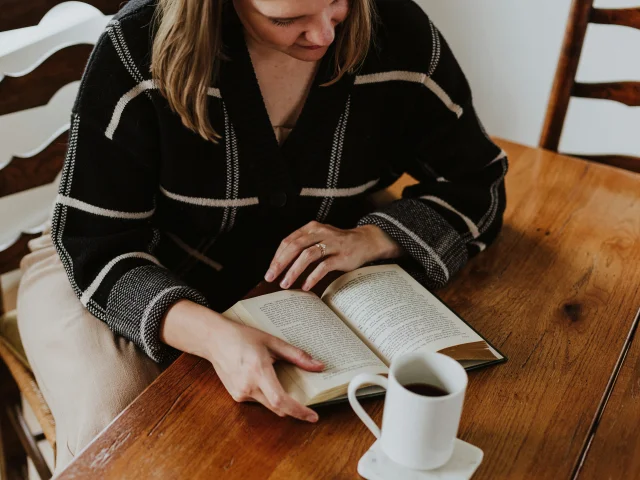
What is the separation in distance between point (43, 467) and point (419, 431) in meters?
1.01

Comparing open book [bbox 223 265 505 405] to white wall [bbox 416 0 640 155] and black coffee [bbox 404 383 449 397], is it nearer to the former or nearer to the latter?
black coffee [bbox 404 383 449 397]

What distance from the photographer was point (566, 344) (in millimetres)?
960

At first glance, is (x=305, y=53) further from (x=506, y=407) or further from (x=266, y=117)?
(x=506, y=407)

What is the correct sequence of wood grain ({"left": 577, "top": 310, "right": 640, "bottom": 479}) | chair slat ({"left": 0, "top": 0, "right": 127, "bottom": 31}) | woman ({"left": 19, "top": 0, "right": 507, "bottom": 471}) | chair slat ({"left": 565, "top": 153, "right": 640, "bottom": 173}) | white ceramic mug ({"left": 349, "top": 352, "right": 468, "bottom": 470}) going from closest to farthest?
white ceramic mug ({"left": 349, "top": 352, "right": 468, "bottom": 470}) → wood grain ({"left": 577, "top": 310, "right": 640, "bottom": 479}) → woman ({"left": 19, "top": 0, "right": 507, "bottom": 471}) → chair slat ({"left": 0, "top": 0, "right": 127, "bottom": 31}) → chair slat ({"left": 565, "top": 153, "right": 640, "bottom": 173})

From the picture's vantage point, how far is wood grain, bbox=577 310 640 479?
2.55ft

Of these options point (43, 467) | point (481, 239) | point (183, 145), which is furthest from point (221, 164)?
point (43, 467)

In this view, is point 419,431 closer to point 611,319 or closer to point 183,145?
point 611,319

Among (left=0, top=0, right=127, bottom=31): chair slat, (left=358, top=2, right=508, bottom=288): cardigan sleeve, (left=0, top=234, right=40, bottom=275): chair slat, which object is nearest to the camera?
(left=358, top=2, right=508, bottom=288): cardigan sleeve

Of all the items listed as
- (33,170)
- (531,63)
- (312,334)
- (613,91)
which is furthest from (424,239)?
(531,63)

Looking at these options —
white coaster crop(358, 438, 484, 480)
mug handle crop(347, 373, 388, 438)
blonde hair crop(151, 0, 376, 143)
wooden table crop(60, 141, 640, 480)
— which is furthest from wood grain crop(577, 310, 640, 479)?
blonde hair crop(151, 0, 376, 143)

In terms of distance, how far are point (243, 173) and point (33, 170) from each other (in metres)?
0.53

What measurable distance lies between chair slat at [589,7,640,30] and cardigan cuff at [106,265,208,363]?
101 centimetres

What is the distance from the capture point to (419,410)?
0.67m

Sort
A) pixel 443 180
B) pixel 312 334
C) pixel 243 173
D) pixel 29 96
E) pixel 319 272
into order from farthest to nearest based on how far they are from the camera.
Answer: pixel 29 96 < pixel 443 180 < pixel 243 173 < pixel 319 272 < pixel 312 334
